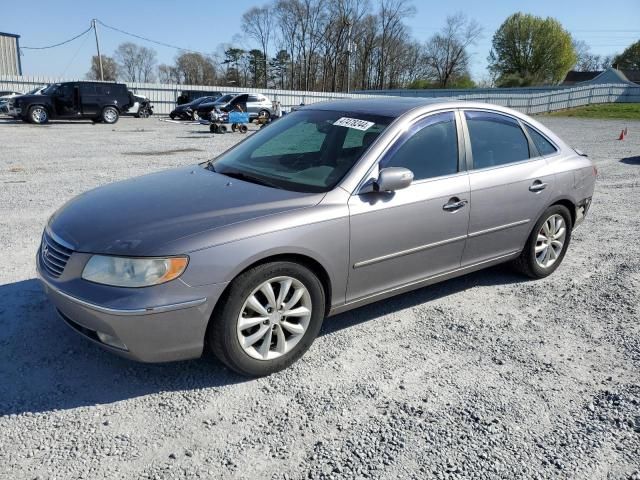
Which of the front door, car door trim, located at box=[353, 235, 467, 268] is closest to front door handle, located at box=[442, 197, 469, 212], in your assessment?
the front door

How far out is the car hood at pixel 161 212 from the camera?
2.81 m

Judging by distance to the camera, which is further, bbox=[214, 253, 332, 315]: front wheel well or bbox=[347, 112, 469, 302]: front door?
bbox=[347, 112, 469, 302]: front door

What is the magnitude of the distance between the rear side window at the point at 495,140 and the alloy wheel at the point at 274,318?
186 cm

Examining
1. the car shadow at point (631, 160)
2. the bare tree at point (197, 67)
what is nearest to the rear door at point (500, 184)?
the car shadow at point (631, 160)

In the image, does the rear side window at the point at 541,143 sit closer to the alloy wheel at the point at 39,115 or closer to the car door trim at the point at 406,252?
the car door trim at the point at 406,252

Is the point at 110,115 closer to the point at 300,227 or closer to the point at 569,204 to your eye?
the point at 569,204

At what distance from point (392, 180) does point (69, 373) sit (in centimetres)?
229

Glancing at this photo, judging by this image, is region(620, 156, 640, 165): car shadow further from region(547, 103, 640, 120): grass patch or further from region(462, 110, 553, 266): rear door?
region(547, 103, 640, 120): grass patch

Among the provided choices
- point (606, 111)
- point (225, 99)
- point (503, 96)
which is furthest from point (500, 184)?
point (503, 96)

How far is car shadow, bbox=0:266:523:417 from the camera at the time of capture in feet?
9.50

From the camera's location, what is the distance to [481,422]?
2.78m

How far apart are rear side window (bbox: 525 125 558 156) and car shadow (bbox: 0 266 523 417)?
Result: 7.58 ft

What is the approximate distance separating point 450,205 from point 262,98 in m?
23.8

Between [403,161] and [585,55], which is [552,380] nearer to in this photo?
[403,161]
